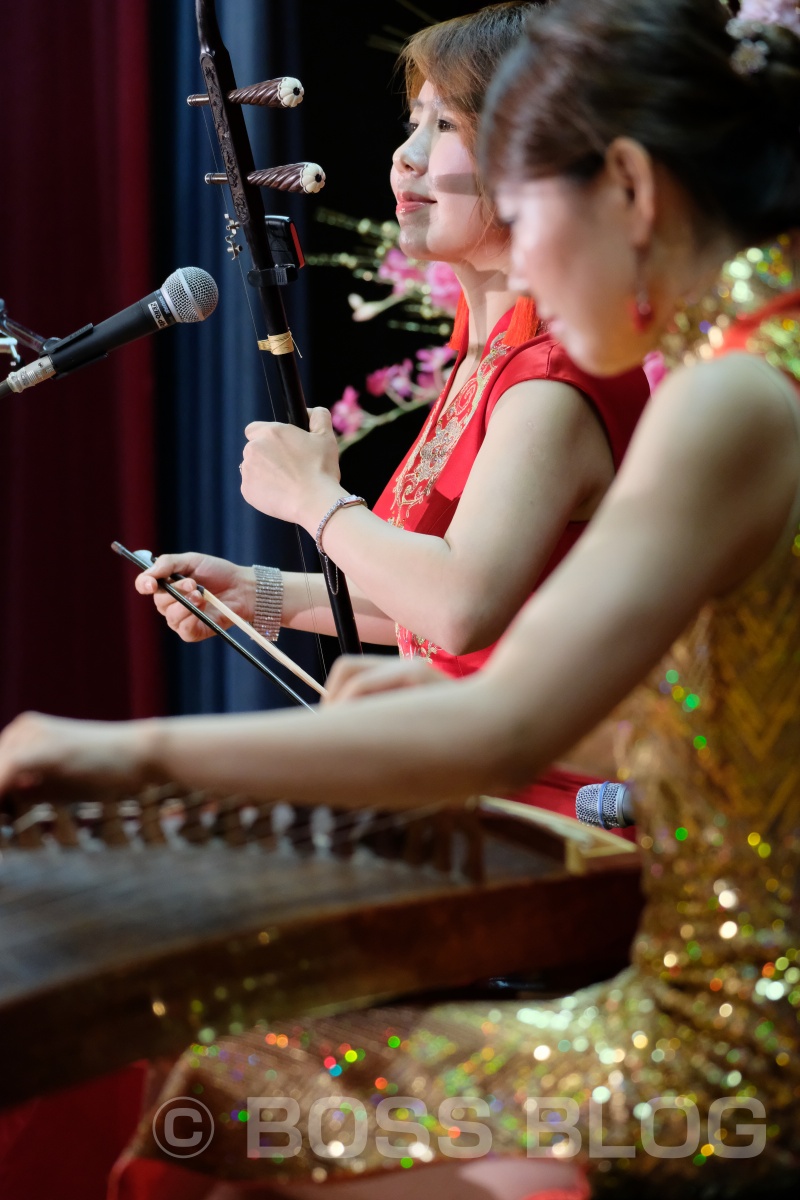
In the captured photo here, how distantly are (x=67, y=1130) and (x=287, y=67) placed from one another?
199 cm

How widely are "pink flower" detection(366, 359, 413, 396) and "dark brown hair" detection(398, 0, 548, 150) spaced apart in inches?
39.6

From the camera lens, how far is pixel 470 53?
1.62 meters

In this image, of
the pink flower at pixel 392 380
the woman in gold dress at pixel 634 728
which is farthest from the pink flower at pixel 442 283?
the woman in gold dress at pixel 634 728

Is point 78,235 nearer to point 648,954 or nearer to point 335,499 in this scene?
point 335,499

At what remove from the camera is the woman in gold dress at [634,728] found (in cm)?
74

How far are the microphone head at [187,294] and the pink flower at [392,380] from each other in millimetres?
1187

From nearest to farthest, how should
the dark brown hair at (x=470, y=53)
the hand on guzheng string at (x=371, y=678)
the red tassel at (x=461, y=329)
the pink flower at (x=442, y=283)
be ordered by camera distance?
1. the hand on guzheng string at (x=371, y=678)
2. the dark brown hair at (x=470, y=53)
3. the red tassel at (x=461, y=329)
4. the pink flower at (x=442, y=283)

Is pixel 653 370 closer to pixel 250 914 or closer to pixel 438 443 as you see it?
pixel 438 443

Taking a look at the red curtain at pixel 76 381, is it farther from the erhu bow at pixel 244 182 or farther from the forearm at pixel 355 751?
the forearm at pixel 355 751

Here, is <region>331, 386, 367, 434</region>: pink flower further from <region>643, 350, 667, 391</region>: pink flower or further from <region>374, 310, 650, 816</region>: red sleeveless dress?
<region>643, 350, 667, 391</region>: pink flower

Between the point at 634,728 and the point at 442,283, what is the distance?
1.48 metres

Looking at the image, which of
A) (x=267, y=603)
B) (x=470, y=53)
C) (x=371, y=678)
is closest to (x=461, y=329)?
(x=470, y=53)

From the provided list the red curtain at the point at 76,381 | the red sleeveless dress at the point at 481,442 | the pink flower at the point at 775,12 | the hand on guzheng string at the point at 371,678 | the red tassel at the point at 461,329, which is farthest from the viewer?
the red curtain at the point at 76,381

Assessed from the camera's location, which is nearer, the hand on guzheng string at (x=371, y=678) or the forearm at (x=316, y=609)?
the hand on guzheng string at (x=371, y=678)
